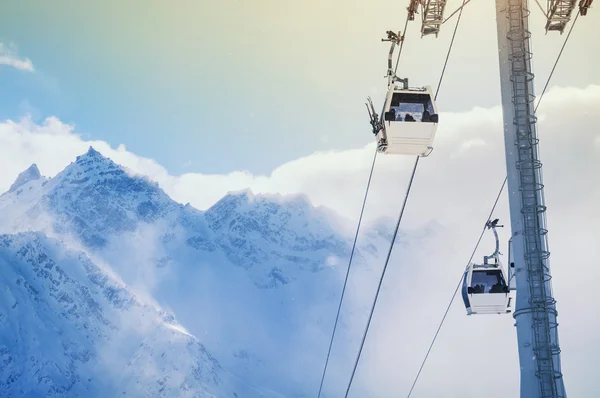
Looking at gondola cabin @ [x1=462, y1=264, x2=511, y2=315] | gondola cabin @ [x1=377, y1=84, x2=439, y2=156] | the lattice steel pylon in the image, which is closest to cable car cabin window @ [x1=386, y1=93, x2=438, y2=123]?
gondola cabin @ [x1=377, y1=84, x2=439, y2=156]

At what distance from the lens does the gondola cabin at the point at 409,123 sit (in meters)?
11.3

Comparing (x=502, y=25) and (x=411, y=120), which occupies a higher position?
(x=502, y=25)

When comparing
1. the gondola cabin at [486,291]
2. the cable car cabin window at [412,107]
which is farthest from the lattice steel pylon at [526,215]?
the gondola cabin at [486,291]

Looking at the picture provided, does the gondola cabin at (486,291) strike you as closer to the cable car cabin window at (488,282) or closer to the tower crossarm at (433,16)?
the cable car cabin window at (488,282)

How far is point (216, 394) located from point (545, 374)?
195m

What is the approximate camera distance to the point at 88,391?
7776 inches

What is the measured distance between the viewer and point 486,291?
42.8 feet

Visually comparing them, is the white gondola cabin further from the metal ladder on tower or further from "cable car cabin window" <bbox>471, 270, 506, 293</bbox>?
the metal ladder on tower

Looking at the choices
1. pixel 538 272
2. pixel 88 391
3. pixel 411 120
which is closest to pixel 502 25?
pixel 411 120

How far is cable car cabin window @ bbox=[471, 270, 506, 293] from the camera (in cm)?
1303

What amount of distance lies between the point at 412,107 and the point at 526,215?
2731 mm

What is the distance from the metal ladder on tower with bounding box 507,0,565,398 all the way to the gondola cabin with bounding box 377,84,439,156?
154 cm

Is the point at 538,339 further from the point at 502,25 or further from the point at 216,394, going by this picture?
the point at 216,394

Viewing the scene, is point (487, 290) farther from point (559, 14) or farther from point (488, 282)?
point (559, 14)
